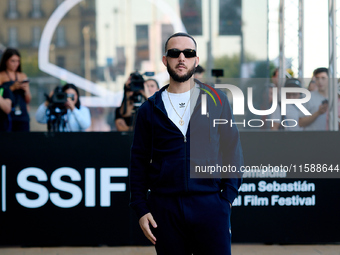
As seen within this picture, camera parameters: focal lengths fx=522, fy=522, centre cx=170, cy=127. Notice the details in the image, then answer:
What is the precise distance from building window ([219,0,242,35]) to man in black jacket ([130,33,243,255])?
651cm

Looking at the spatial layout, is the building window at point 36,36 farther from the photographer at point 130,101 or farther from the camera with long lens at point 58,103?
the photographer at point 130,101

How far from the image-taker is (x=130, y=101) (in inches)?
265

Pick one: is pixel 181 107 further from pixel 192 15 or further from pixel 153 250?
pixel 192 15

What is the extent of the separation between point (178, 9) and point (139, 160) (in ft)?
22.5

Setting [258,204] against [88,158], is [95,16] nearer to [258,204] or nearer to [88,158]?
[88,158]

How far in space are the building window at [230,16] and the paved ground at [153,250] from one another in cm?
455

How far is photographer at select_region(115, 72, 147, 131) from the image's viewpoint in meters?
6.66

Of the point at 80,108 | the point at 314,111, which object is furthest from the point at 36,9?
the point at 314,111

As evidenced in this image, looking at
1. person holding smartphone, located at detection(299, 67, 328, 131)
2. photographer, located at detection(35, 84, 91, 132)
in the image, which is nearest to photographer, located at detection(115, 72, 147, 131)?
photographer, located at detection(35, 84, 91, 132)

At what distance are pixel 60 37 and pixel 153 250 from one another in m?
5.10

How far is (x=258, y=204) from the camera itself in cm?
606

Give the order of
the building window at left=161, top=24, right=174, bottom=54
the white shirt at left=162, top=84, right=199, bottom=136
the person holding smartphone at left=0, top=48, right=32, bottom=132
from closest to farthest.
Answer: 1. the white shirt at left=162, top=84, right=199, bottom=136
2. the person holding smartphone at left=0, top=48, right=32, bottom=132
3. the building window at left=161, top=24, right=174, bottom=54

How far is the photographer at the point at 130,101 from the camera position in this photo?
21.8 ft

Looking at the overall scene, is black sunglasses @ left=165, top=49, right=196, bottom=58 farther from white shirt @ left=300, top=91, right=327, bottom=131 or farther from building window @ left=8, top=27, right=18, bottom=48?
building window @ left=8, top=27, right=18, bottom=48
